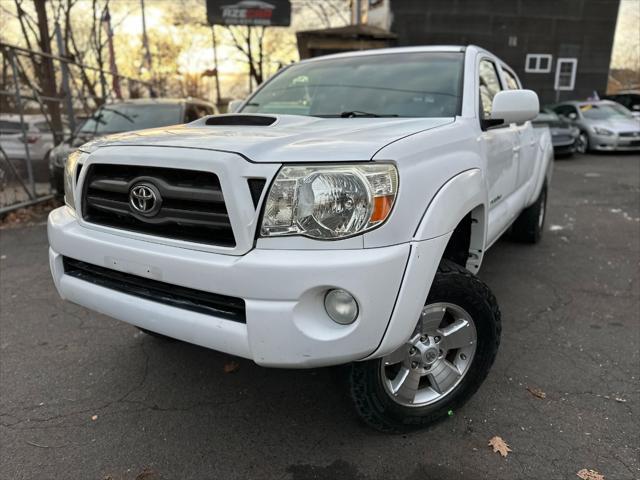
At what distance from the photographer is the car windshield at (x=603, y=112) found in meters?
14.2

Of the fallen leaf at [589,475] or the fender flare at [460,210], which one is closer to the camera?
the fender flare at [460,210]

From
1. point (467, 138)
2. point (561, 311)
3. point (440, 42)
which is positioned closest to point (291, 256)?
point (467, 138)

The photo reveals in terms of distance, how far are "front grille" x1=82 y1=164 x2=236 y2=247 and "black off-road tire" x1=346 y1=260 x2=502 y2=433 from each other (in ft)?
2.75

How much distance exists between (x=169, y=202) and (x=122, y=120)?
619 centimetres

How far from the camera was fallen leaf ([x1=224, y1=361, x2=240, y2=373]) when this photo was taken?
292 cm

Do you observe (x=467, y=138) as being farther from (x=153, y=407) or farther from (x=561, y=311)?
(x=153, y=407)

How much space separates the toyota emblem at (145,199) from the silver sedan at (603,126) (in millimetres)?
14561

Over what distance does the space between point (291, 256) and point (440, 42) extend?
68.5ft

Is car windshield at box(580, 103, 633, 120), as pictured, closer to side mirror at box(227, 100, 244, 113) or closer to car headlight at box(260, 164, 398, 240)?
side mirror at box(227, 100, 244, 113)

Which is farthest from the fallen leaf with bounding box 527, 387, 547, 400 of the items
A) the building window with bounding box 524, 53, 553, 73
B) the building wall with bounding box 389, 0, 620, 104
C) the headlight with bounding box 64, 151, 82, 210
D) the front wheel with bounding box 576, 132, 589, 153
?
the building window with bounding box 524, 53, 553, 73

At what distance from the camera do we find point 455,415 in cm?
247

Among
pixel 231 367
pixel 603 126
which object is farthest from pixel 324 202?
pixel 603 126

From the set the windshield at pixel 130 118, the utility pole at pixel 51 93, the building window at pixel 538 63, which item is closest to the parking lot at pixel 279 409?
the windshield at pixel 130 118

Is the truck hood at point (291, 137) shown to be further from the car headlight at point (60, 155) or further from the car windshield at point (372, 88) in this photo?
the car headlight at point (60, 155)
